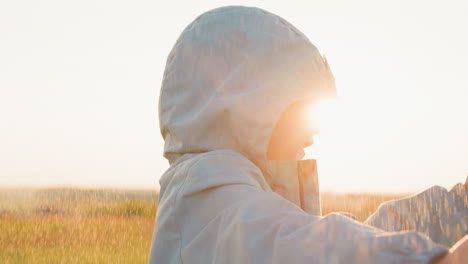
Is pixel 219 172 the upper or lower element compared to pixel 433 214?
upper

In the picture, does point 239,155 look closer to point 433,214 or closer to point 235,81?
point 235,81

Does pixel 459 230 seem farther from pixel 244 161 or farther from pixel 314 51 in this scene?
pixel 314 51

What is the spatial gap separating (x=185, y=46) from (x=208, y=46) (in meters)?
0.11

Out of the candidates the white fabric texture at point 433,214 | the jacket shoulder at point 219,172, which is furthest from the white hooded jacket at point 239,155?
the white fabric texture at point 433,214

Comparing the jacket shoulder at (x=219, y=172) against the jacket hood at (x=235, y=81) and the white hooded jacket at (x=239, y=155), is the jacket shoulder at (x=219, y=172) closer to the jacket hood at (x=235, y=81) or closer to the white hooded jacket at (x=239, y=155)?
the white hooded jacket at (x=239, y=155)

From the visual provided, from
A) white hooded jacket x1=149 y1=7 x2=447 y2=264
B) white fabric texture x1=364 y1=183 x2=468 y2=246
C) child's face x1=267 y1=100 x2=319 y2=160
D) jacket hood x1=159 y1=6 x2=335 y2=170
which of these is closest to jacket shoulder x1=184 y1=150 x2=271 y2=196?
white hooded jacket x1=149 y1=7 x2=447 y2=264

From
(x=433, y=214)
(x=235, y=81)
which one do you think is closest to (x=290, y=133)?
(x=235, y=81)

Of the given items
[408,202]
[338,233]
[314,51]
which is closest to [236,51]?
[314,51]

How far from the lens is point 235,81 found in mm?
1716

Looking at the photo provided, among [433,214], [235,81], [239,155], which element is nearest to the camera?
[433,214]

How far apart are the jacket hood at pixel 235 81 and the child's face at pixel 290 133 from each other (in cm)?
6

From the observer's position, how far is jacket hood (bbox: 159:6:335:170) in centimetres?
168

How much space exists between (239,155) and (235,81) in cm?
27

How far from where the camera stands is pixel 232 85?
1.71 meters
